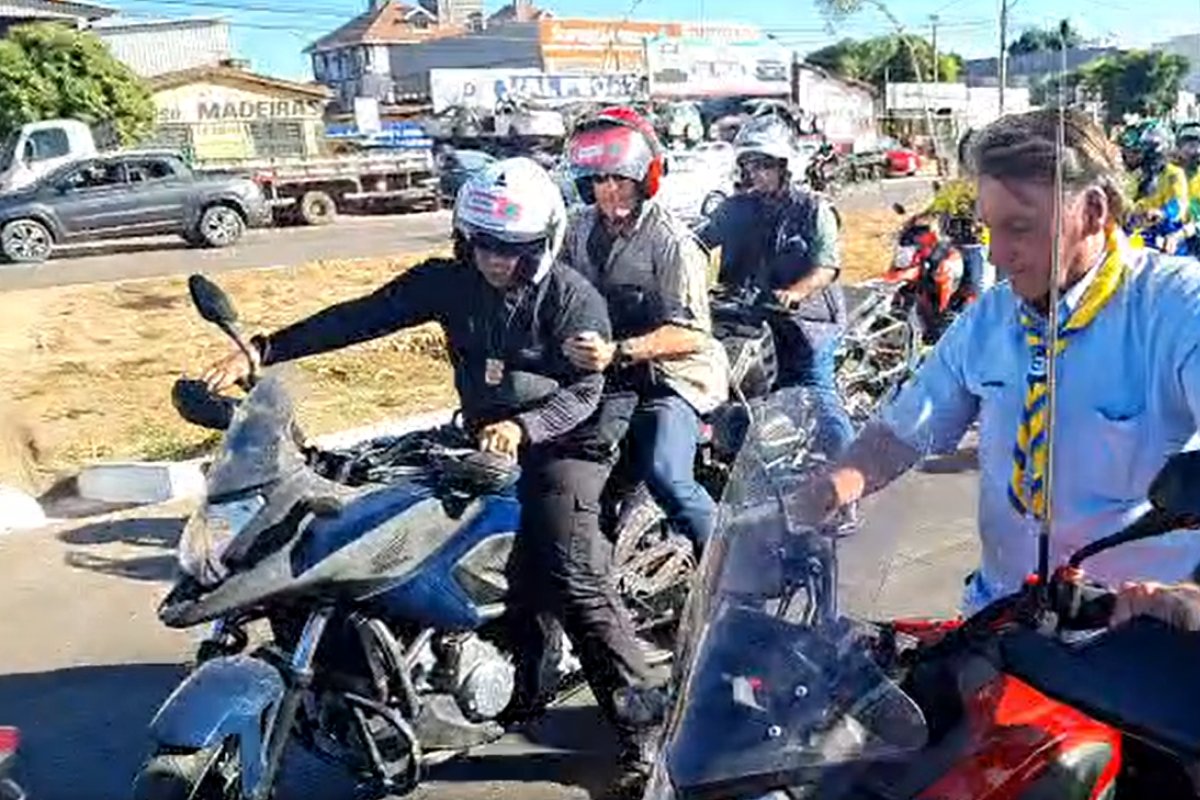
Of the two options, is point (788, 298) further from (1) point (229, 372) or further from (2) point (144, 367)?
(2) point (144, 367)

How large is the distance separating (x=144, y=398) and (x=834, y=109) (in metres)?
45.6

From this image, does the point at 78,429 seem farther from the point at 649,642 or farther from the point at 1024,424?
the point at 1024,424

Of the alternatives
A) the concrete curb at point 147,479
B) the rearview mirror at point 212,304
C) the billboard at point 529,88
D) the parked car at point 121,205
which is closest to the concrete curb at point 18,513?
the concrete curb at point 147,479

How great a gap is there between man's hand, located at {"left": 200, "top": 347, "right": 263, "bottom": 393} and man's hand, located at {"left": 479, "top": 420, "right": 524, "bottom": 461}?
759 mm

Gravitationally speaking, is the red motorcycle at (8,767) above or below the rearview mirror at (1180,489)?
below

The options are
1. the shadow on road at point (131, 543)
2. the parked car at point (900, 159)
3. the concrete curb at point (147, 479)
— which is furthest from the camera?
the parked car at point (900, 159)

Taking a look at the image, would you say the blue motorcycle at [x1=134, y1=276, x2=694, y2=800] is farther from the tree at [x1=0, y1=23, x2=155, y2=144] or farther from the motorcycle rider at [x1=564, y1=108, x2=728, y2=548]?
the tree at [x1=0, y1=23, x2=155, y2=144]

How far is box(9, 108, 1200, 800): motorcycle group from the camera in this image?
76.9 inches

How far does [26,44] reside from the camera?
34.0 meters

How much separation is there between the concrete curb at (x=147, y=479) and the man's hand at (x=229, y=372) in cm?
334

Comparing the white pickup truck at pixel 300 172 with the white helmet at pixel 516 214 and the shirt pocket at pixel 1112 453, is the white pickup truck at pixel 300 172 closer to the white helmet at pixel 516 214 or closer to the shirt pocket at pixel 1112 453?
the white helmet at pixel 516 214

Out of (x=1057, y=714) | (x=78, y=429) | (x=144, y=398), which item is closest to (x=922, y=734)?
(x=1057, y=714)

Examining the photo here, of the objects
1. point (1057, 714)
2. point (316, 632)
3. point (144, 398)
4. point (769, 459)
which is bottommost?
point (144, 398)

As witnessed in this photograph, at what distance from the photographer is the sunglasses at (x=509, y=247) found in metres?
4.30
